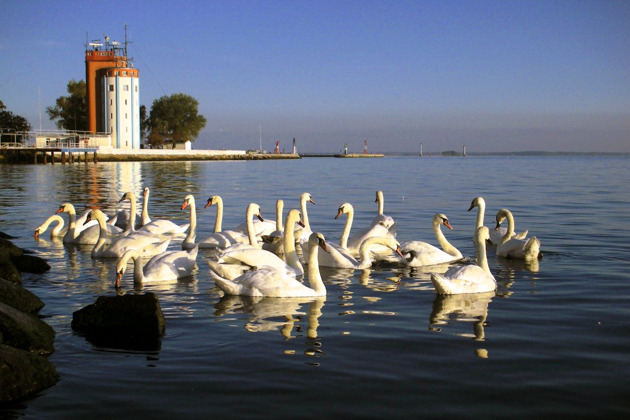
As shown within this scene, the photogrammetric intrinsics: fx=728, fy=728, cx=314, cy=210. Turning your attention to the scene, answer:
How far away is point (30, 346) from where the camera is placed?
286 inches

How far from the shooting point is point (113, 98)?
297 ft

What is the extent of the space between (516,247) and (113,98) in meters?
83.1

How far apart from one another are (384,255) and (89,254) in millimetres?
6077

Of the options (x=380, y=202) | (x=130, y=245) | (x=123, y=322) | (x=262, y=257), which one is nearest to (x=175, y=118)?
(x=380, y=202)

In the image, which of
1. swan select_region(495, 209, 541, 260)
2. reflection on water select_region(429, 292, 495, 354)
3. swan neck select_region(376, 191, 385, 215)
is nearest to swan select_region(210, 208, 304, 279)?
reflection on water select_region(429, 292, 495, 354)

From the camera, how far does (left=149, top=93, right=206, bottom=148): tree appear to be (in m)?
118

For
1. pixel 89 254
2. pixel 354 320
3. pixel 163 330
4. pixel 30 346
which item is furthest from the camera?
pixel 89 254

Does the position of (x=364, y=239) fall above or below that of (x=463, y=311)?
above

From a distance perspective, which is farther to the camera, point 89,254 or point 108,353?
point 89,254


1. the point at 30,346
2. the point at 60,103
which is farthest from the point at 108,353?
the point at 60,103

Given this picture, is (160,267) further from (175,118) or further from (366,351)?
(175,118)

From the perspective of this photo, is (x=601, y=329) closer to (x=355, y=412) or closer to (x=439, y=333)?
(x=439, y=333)

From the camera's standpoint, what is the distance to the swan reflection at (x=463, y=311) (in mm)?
8625

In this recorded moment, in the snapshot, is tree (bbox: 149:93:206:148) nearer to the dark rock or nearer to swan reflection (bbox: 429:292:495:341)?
the dark rock
